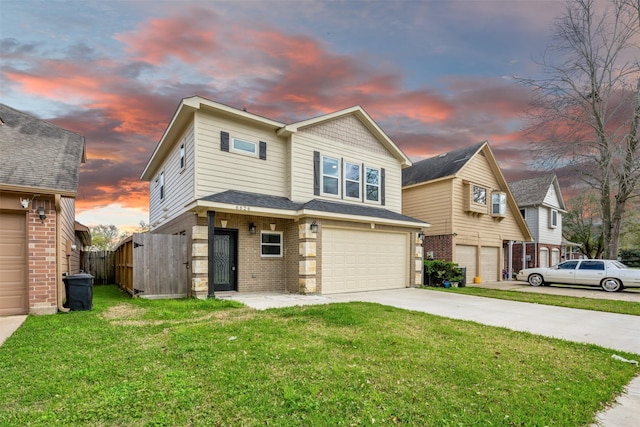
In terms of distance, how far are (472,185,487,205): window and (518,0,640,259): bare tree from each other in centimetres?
333

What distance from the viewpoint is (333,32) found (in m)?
11.6

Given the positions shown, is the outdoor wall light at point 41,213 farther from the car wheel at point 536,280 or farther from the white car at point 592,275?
the car wheel at point 536,280

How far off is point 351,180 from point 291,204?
11.6 feet

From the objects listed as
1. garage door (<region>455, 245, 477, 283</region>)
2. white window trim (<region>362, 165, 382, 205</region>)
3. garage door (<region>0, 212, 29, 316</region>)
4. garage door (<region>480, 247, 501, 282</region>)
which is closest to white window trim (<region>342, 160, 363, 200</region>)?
white window trim (<region>362, 165, 382, 205</region>)

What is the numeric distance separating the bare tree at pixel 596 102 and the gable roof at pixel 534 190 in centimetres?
806

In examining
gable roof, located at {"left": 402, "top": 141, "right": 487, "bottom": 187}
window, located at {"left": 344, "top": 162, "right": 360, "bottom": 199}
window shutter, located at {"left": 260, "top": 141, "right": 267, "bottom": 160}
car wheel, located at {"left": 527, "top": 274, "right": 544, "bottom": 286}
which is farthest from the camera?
gable roof, located at {"left": 402, "top": 141, "right": 487, "bottom": 187}

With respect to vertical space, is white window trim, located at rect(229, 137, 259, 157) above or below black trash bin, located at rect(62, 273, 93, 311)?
above

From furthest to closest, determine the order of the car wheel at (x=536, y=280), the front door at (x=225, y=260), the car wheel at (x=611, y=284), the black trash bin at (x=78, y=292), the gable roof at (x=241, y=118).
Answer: the car wheel at (x=536, y=280) < the car wheel at (x=611, y=284) < the front door at (x=225, y=260) < the gable roof at (x=241, y=118) < the black trash bin at (x=78, y=292)

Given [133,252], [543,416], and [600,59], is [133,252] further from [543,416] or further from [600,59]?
[600,59]

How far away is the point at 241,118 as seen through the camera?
38.6ft

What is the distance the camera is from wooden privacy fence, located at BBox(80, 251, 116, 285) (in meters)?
17.5

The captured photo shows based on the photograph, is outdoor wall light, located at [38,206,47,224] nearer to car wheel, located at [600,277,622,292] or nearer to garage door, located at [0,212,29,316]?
garage door, located at [0,212,29,316]

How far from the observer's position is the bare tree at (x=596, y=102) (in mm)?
15258

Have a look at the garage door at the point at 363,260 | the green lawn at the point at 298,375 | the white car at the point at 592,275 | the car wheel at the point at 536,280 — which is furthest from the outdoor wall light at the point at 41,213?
the car wheel at the point at 536,280
